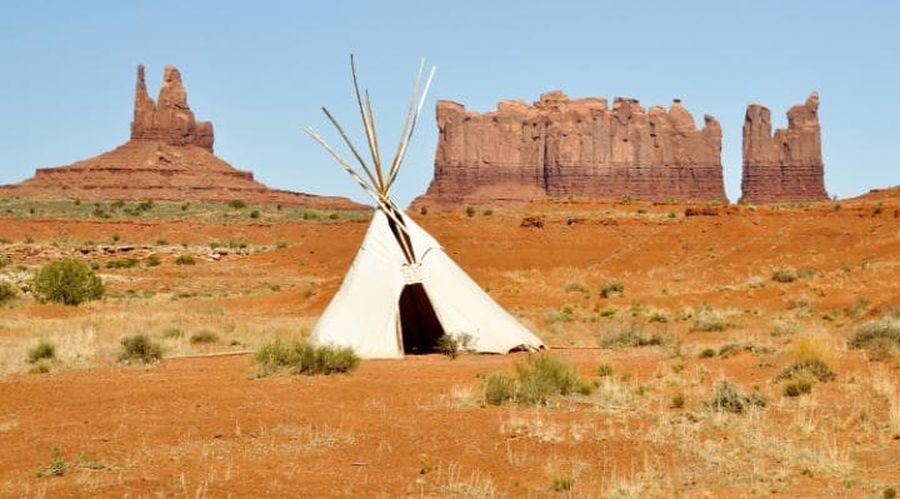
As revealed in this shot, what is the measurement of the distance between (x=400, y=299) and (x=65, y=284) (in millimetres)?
14403

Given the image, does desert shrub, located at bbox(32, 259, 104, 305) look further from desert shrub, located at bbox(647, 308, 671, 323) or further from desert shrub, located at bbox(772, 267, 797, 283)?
desert shrub, located at bbox(772, 267, 797, 283)

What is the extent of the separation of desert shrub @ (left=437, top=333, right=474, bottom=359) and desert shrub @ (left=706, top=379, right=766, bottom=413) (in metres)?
6.27

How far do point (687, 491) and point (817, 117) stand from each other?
378 feet

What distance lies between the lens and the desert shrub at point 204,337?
21227mm

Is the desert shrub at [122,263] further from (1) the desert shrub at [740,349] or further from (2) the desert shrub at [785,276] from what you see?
(1) the desert shrub at [740,349]

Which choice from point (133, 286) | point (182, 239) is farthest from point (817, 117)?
point (133, 286)

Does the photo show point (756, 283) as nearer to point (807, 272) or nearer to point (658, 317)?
point (807, 272)

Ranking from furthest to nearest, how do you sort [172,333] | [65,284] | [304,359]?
[65,284] < [172,333] < [304,359]

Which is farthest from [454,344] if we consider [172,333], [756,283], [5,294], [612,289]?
[612,289]

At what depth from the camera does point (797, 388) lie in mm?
13164

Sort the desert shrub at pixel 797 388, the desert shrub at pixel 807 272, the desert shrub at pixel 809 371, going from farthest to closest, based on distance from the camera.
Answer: the desert shrub at pixel 807 272 < the desert shrub at pixel 809 371 < the desert shrub at pixel 797 388

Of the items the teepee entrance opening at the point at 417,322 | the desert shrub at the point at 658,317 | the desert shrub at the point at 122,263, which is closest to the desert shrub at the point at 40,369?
the teepee entrance opening at the point at 417,322

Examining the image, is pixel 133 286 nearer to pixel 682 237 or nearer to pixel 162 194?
pixel 682 237

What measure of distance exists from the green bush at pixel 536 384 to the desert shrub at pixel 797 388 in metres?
2.05
